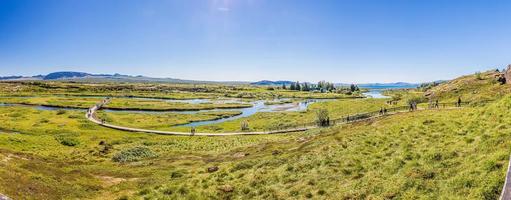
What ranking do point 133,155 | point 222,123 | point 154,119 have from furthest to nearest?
point 154,119
point 222,123
point 133,155

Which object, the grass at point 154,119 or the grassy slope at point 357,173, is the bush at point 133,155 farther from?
the grass at point 154,119

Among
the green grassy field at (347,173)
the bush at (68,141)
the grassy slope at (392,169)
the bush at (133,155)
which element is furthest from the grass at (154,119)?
the grassy slope at (392,169)

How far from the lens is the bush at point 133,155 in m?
50.3

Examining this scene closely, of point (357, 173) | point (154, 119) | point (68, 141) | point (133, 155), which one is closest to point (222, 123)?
point (154, 119)

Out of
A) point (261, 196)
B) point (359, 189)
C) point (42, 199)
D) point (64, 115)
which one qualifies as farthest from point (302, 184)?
point (64, 115)

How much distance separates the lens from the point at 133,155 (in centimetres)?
5378

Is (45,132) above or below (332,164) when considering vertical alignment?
below

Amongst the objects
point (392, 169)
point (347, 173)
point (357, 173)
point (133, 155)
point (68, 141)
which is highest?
point (392, 169)

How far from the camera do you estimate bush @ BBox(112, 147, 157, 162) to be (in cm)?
5027

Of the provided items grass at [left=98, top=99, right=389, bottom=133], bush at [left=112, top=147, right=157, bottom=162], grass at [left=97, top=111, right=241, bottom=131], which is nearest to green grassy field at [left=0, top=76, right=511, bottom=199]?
bush at [left=112, top=147, right=157, bottom=162]

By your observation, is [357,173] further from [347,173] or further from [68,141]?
[68,141]

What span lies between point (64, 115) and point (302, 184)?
378 ft

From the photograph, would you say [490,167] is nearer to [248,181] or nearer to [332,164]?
[332,164]

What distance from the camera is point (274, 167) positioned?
95.2ft
